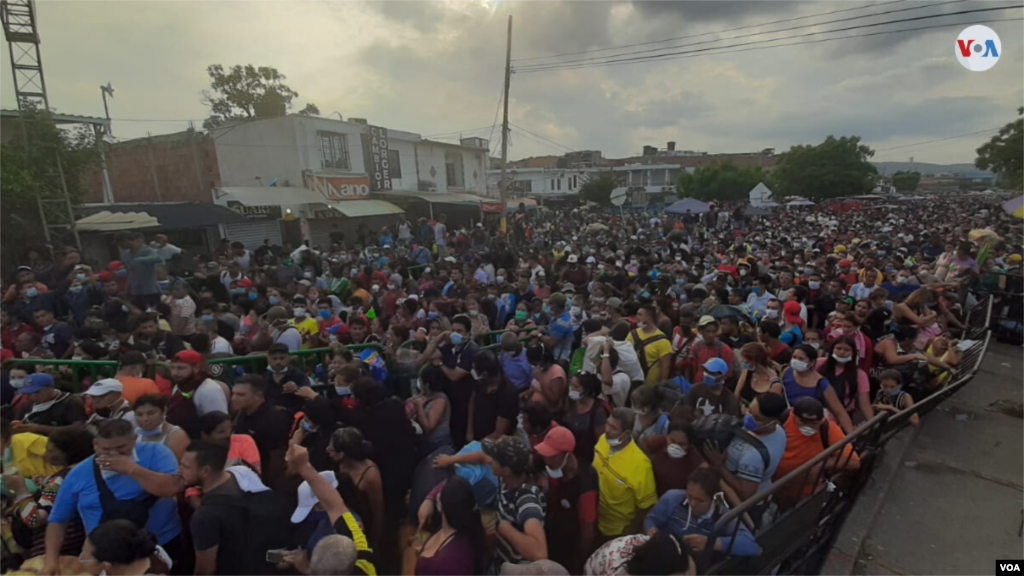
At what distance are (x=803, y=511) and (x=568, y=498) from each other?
1755 mm

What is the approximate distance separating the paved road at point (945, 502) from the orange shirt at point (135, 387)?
18.6 ft

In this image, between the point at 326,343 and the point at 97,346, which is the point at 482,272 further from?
the point at 97,346

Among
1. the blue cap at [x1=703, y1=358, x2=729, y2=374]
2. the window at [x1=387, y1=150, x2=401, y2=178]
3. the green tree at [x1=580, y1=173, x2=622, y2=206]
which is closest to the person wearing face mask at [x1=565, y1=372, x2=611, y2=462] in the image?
the blue cap at [x1=703, y1=358, x2=729, y2=374]

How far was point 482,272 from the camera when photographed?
10500 mm

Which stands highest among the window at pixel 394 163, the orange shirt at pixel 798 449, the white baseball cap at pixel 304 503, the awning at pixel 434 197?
the window at pixel 394 163

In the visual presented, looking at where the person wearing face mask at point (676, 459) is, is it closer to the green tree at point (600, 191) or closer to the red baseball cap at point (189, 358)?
the red baseball cap at point (189, 358)

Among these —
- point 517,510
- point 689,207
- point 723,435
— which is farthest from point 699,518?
point 689,207

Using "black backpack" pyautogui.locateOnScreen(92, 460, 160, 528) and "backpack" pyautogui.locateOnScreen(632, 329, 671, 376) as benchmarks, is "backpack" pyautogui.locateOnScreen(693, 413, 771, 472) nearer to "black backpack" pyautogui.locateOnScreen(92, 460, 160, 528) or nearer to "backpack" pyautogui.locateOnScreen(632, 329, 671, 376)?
"backpack" pyautogui.locateOnScreen(632, 329, 671, 376)

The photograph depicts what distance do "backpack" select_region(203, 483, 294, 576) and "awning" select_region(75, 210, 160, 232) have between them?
13.2 m

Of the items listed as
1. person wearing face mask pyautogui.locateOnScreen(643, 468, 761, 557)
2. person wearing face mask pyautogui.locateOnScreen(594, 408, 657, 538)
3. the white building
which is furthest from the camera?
the white building

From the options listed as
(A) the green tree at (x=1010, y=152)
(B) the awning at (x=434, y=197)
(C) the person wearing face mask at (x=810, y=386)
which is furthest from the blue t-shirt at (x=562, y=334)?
(A) the green tree at (x=1010, y=152)

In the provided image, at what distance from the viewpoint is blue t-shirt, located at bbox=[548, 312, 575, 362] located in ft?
19.2

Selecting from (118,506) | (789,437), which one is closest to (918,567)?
(789,437)

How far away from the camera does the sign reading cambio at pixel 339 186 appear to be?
20172mm
